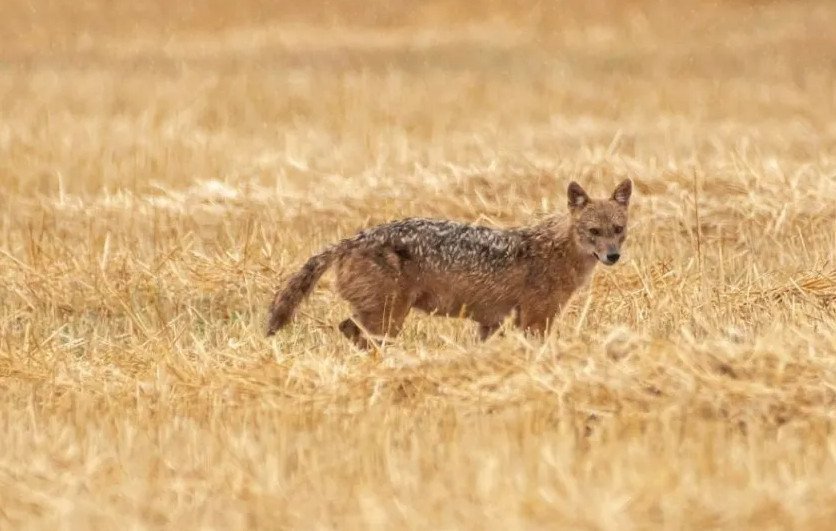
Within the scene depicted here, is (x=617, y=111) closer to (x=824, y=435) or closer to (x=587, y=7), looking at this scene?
(x=587, y=7)

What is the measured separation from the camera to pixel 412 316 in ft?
27.8

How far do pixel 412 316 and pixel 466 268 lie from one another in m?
0.95

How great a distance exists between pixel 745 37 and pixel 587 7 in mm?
2524

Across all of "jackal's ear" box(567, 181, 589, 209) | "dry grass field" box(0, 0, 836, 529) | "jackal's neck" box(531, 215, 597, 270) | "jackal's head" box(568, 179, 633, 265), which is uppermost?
"jackal's ear" box(567, 181, 589, 209)

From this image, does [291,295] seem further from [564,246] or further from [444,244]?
[564,246]

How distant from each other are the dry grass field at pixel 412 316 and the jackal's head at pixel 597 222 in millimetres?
344

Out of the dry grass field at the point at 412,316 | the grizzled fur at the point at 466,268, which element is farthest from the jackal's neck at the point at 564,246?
the dry grass field at the point at 412,316

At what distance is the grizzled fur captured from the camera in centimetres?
739

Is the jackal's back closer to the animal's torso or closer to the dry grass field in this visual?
the animal's torso

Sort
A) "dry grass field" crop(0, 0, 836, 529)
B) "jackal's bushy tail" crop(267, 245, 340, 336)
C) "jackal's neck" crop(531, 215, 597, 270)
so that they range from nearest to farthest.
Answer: "dry grass field" crop(0, 0, 836, 529) < "jackal's bushy tail" crop(267, 245, 340, 336) < "jackal's neck" crop(531, 215, 597, 270)

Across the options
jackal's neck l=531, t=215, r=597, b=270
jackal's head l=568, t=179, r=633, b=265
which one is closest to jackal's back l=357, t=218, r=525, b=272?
jackal's neck l=531, t=215, r=597, b=270

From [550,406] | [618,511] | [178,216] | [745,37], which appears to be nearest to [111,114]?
[178,216]

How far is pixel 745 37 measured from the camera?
883 inches

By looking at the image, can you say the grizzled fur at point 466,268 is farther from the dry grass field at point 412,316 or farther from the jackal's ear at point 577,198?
the dry grass field at point 412,316
